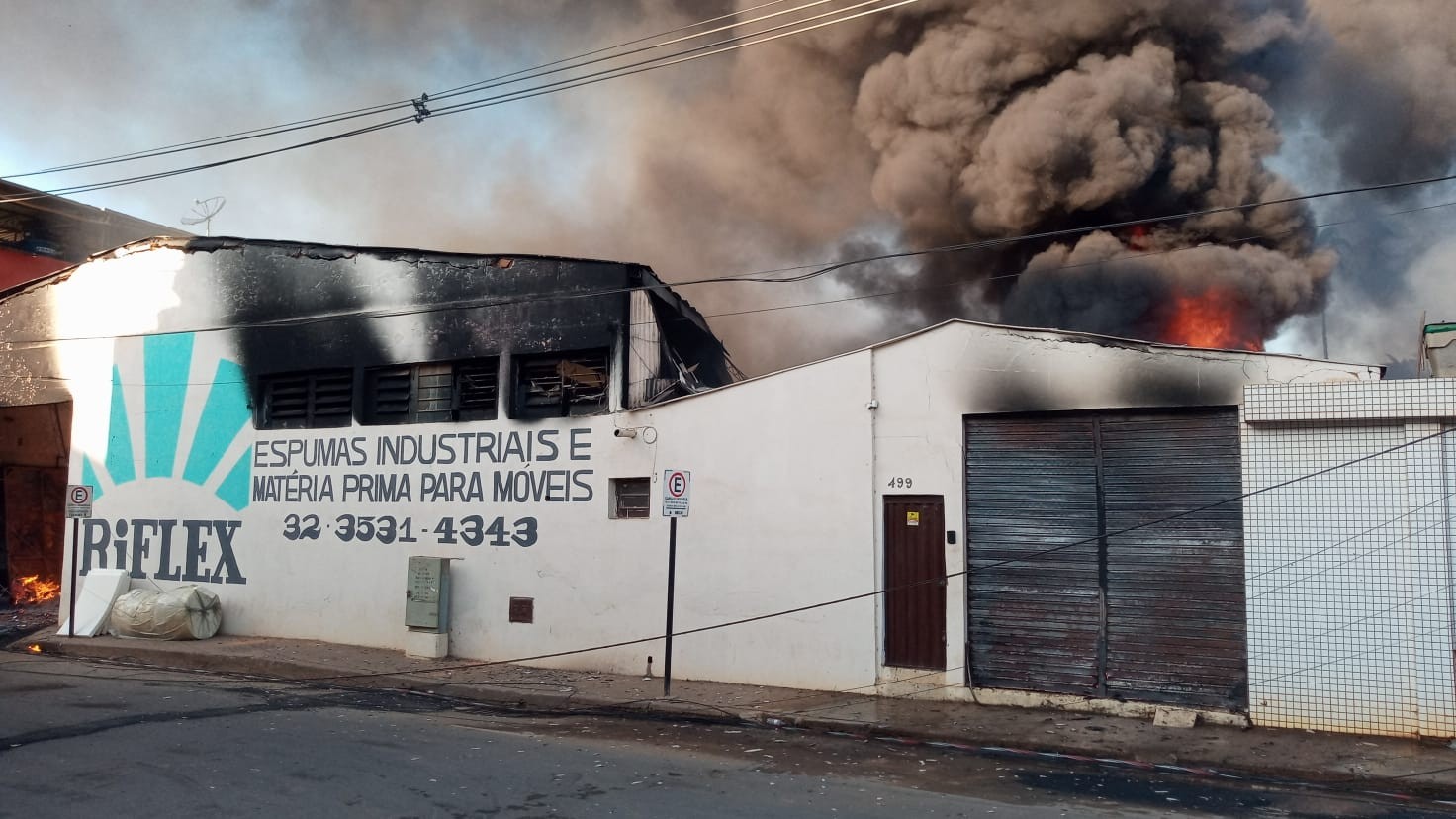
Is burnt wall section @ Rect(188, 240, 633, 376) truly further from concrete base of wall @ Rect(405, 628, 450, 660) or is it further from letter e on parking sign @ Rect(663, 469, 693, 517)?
concrete base of wall @ Rect(405, 628, 450, 660)

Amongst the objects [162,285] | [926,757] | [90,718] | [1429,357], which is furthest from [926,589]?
[162,285]

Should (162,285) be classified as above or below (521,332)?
above

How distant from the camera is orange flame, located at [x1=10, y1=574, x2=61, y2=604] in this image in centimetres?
1850

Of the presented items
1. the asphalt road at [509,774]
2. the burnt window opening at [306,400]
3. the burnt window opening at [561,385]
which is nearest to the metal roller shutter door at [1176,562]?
the asphalt road at [509,774]

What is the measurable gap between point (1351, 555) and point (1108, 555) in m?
1.94

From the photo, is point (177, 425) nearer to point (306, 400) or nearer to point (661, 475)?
point (306, 400)

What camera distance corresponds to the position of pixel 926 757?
7785 millimetres

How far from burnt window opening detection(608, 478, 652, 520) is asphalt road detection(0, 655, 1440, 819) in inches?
120

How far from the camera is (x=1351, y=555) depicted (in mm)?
8391

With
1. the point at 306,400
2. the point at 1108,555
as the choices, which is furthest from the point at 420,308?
the point at 1108,555

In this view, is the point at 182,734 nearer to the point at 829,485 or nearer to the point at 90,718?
the point at 90,718

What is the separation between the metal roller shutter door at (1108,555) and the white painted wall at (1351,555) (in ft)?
0.81

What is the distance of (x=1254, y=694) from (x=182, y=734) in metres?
8.98

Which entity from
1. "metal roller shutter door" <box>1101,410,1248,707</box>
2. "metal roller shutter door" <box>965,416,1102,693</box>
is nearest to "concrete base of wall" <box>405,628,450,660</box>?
"metal roller shutter door" <box>965,416,1102,693</box>
